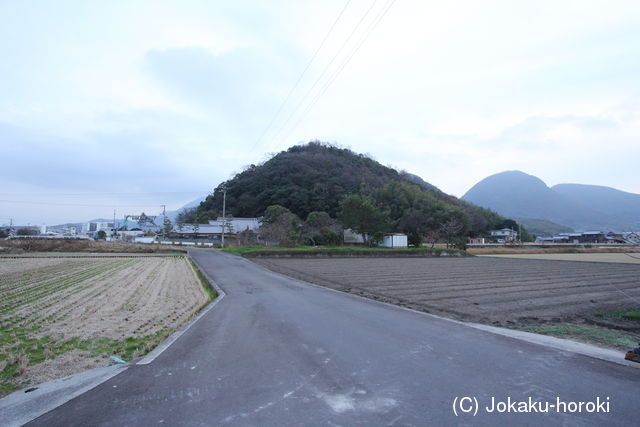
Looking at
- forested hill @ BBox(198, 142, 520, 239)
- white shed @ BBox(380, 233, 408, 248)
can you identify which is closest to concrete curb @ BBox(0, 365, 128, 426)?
white shed @ BBox(380, 233, 408, 248)

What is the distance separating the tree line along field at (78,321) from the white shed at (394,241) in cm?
3306

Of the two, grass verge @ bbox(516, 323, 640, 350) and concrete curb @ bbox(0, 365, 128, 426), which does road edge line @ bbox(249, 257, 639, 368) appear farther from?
concrete curb @ bbox(0, 365, 128, 426)

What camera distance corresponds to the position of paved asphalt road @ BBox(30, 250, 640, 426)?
264 cm

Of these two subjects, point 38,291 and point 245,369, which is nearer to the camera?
point 245,369

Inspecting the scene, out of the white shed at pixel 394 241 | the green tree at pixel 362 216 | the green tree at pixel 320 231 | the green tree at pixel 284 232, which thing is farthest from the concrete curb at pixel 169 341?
the white shed at pixel 394 241

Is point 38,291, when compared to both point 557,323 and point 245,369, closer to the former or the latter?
point 245,369

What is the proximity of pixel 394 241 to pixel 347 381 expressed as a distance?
40085 millimetres

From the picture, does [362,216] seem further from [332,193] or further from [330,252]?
[332,193]

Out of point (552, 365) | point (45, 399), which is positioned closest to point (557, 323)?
point (552, 365)

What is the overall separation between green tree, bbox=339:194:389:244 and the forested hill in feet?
35.4

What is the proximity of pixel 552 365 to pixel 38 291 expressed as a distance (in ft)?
43.2

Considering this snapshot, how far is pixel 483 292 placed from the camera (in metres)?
10.8

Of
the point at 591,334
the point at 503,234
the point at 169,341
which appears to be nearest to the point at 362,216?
the point at 591,334

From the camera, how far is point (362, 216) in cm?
4012
